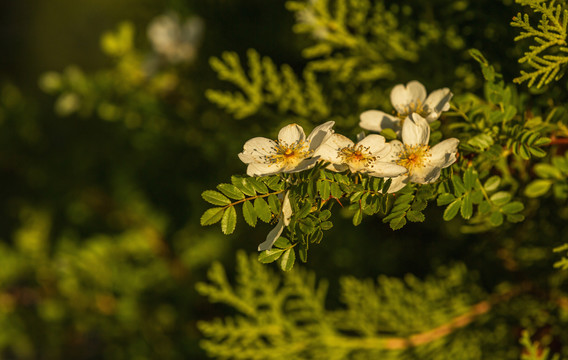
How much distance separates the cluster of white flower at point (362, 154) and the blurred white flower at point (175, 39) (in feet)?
4.27

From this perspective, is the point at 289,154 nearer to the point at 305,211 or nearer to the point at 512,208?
the point at 305,211

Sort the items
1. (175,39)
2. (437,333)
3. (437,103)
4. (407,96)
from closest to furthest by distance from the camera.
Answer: (437,103) < (407,96) < (437,333) < (175,39)

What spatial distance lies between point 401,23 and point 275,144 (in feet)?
3.00

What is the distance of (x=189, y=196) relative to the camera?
267 cm

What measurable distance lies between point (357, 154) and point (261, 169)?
19 cm

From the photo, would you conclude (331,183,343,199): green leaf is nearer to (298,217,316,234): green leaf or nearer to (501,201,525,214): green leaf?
(298,217,316,234): green leaf

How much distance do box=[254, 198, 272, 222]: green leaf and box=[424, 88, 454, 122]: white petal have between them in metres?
0.41

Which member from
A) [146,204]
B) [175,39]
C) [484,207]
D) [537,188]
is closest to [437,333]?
[537,188]

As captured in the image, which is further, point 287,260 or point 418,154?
point 418,154

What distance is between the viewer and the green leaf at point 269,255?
0.80 meters

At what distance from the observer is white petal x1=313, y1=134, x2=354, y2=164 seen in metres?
0.88

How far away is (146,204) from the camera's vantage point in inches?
110

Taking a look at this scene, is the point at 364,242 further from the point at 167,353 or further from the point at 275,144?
the point at 275,144

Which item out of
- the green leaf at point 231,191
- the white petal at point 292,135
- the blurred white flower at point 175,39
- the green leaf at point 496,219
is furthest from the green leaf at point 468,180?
the blurred white flower at point 175,39
